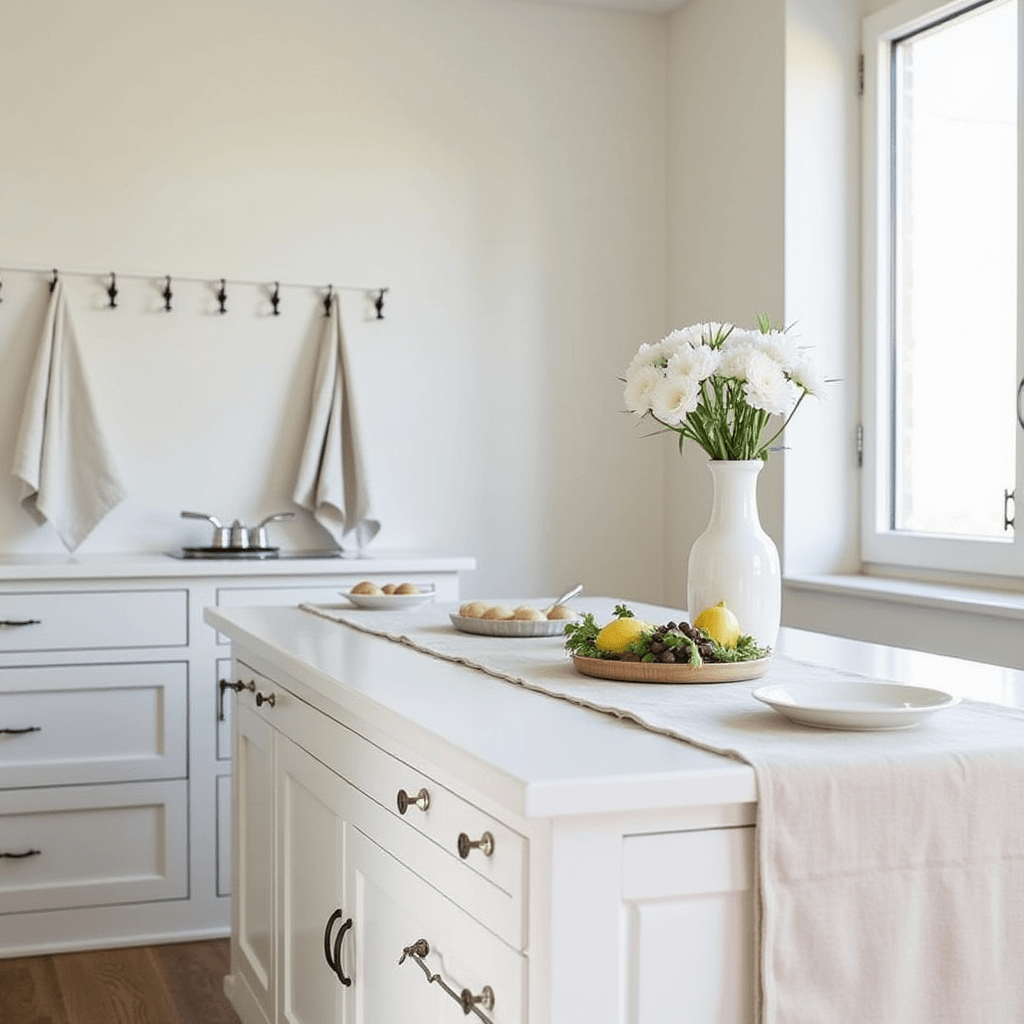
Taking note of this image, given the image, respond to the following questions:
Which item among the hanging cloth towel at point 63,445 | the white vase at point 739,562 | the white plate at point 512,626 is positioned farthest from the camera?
the hanging cloth towel at point 63,445

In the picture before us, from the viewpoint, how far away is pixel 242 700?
101 inches

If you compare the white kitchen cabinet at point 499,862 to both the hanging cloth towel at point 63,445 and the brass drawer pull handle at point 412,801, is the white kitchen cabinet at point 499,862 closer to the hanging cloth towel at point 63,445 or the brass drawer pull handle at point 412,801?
the brass drawer pull handle at point 412,801

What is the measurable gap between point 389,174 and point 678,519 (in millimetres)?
1335

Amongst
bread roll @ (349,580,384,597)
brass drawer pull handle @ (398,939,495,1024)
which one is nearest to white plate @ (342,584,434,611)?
bread roll @ (349,580,384,597)

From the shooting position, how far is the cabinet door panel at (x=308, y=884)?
1.93m

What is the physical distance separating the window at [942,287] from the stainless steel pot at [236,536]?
1.59 metres

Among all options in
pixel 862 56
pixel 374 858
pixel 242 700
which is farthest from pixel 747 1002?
pixel 862 56

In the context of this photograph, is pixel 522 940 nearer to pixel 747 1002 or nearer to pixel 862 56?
pixel 747 1002

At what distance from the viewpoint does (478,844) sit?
4.43ft

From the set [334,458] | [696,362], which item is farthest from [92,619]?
[696,362]

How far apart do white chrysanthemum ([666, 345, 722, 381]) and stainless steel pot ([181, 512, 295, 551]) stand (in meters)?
1.93

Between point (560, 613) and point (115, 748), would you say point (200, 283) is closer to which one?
point (115, 748)

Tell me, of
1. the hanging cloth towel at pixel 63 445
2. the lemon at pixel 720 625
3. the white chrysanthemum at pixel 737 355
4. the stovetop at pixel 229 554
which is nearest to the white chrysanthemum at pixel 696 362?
the white chrysanthemum at pixel 737 355

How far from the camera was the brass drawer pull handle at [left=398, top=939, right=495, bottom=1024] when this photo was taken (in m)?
1.35
